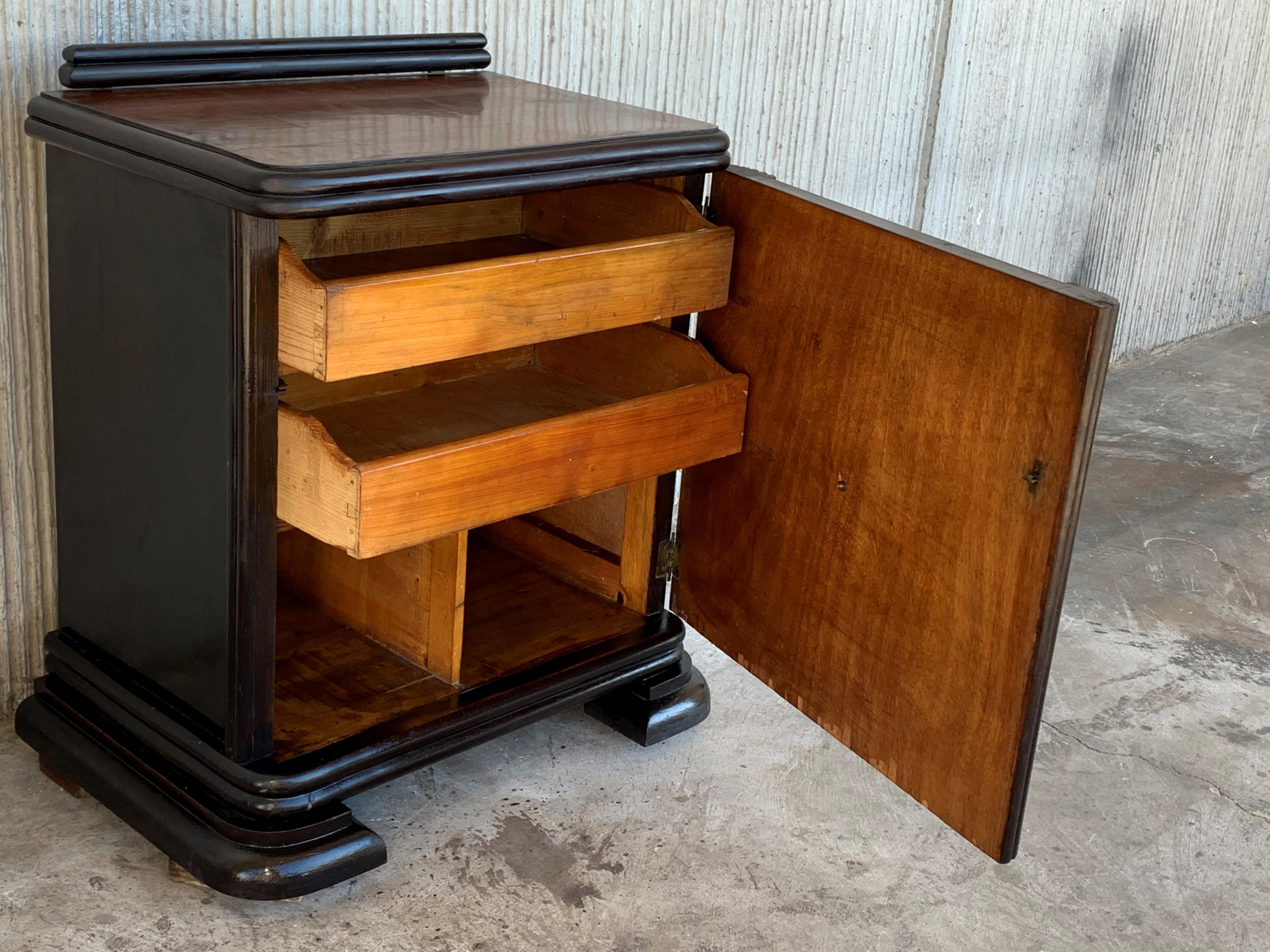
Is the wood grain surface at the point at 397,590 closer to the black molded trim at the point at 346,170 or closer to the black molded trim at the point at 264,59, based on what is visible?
the black molded trim at the point at 346,170

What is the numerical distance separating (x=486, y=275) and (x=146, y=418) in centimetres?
41

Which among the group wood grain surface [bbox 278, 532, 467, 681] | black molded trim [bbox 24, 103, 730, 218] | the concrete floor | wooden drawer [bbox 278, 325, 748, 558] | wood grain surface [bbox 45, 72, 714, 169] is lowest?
the concrete floor

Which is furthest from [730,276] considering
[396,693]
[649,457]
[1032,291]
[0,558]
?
[0,558]

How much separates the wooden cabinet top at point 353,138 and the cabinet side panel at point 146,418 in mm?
52

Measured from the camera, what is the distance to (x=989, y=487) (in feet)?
4.73

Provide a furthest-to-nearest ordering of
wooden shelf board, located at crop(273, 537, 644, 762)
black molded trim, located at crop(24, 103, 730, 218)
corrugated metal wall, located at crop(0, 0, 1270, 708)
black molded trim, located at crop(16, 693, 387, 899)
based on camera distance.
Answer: corrugated metal wall, located at crop(0, 0, 1270, 708) < wooden shelf board, located at crop(273, 537, 644, 762) < black molded trim, located at crop(16, 693, 387, 899) < black molded trim, located at crop(24, 103, 730, 218)

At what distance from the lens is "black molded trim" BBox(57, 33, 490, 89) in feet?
5.27

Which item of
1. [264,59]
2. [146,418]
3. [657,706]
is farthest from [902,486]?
[264,59]

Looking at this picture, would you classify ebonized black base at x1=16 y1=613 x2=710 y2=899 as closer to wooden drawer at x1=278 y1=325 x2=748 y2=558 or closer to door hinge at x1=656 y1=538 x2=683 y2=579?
door hinge at x1=656 y1=538 x2=683 y2=579

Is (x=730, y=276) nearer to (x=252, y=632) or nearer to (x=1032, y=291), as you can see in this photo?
(x=1032, y=291)

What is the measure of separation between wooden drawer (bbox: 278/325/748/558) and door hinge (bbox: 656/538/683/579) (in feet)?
0.67

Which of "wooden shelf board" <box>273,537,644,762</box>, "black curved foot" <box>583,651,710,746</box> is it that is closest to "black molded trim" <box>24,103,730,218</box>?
"wooden shelf board" <box>273,537,644,762</box>

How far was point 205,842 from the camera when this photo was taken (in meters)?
1.58

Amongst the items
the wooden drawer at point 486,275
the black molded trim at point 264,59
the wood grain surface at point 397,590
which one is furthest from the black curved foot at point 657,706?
the black molded trim at point 264,59
